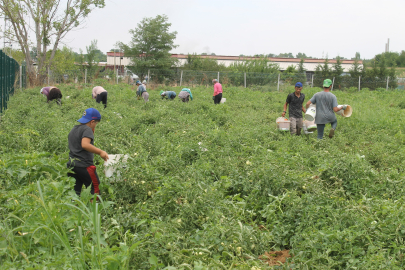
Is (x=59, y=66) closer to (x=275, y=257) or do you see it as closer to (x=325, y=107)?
(x=325, y=107)

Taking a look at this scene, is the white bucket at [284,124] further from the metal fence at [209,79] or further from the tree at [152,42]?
the tree at [152,42]

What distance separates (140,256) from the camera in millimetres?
2824

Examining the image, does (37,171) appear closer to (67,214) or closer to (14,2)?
(67,214)

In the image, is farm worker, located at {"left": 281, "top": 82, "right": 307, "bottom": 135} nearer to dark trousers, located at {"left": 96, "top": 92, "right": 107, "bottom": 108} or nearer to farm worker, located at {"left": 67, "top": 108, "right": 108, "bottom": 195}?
farm worker, located at {"left": 67, "top": 108, "right": 108, "bottom": 195}

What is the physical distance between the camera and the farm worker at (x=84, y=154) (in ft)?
14.3

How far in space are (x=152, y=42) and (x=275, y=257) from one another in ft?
106

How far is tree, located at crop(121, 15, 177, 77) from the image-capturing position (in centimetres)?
3312

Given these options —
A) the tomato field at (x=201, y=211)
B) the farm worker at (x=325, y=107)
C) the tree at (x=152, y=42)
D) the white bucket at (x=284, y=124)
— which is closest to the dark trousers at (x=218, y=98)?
the white bucket at (x=284, y=124)

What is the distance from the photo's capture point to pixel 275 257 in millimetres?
3373

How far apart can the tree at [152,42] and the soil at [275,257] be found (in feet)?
100

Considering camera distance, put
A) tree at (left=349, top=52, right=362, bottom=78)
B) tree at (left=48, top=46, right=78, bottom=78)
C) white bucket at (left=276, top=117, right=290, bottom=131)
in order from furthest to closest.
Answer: tree at (left=349, top=52, right=362, bottom=78)
tree at (left=48, top=46, right=78, bottom=78)
white bucket at (left=276, top=117, right=290, bottom=131)

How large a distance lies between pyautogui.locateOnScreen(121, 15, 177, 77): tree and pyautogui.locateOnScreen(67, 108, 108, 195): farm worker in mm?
29010

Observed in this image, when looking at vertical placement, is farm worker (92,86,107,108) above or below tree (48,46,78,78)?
below

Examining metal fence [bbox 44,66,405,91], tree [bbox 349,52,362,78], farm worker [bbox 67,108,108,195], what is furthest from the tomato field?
tree [bbox 349,52,362,78]
